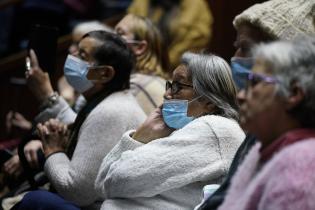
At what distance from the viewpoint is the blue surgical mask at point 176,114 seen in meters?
3.01

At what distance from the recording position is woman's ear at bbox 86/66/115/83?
370 cm

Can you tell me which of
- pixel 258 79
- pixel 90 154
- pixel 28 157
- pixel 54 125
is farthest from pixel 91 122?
pixel 258 79

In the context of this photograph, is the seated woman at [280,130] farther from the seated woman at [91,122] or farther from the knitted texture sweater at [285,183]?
the seated woman at [91,122]

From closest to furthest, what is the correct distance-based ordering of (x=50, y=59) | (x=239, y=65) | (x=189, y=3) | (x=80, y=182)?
(x=239, y=65) < (x=80, y=182) < (x=50, y=59) < (x=189, y=3)

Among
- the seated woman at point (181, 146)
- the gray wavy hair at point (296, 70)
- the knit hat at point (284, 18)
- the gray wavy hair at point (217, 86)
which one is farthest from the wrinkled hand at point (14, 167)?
the gray wavy hair at point (296, 70)

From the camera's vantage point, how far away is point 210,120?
285 centimetres

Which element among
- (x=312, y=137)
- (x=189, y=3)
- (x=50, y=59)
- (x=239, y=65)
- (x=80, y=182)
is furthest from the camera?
(x=189, y=3)

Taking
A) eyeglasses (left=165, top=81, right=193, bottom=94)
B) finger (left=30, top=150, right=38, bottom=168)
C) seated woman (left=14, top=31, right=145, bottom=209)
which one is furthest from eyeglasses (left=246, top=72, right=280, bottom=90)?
finger (left=30, top=150, right=38, bottom=168)

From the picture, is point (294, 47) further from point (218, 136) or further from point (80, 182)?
point (80, 182)

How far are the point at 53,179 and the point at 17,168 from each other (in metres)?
0.67

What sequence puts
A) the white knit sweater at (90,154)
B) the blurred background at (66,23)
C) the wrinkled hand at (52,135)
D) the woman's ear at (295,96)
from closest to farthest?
the woman's ear at (295,96), the white knit sweater at (90,154), the wrinkled hand at (52,135), the blurred background at (66,23)

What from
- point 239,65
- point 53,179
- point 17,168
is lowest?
point 17,168

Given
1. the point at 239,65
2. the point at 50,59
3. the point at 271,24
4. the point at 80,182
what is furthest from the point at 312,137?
the point at 50,59

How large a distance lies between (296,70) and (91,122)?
1518 mm
